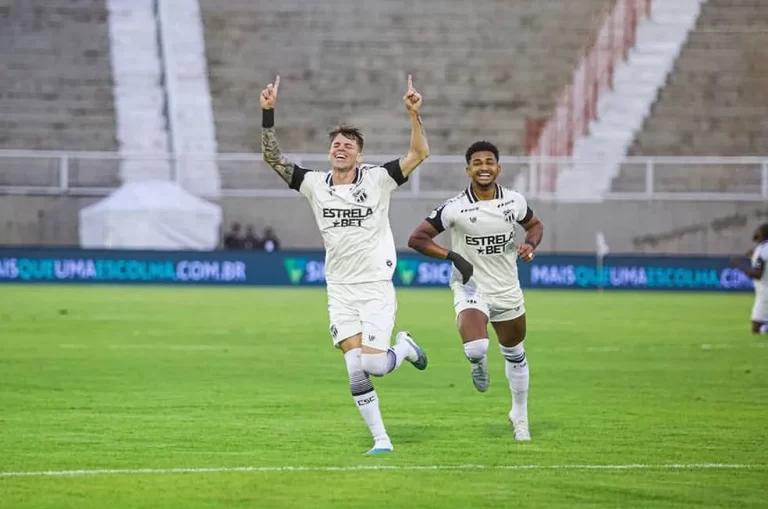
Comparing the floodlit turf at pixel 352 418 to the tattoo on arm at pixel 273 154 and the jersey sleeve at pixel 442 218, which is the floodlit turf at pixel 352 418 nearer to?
the jersey sleeve at pixel 442 218

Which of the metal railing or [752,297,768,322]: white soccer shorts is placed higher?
the metal railing

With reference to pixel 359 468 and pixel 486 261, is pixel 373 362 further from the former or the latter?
pixel 486 261

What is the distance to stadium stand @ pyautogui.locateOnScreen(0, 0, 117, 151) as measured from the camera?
144ft

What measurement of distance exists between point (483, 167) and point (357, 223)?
123cm

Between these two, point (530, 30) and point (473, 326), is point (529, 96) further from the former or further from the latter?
point (473, 326)

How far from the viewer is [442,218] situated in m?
12.3

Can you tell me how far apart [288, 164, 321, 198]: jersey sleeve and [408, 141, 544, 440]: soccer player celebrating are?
3.41 feet

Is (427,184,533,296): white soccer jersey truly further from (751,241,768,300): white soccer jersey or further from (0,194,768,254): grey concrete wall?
(0,194,768,254): grey concrete wall

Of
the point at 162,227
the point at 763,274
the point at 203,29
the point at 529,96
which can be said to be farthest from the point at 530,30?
the point at 763,274

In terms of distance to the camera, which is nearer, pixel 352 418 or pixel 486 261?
pixel 486 261

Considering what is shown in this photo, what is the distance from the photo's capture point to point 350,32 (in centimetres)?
4688

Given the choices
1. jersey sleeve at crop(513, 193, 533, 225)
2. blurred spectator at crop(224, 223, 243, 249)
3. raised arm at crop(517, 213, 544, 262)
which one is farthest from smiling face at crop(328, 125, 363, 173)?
blurred spectator at crop(224, 223, 243, 249)

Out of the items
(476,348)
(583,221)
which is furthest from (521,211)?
(583,221)

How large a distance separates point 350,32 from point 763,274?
23.8m
